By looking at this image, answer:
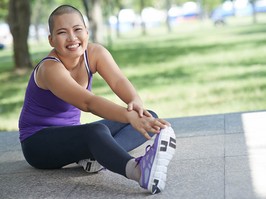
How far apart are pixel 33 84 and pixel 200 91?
7.14m

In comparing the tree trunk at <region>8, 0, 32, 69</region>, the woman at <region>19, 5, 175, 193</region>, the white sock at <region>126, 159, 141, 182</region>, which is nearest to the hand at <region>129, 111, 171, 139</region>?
the woman at <region>19, 5, 175, 193</region>

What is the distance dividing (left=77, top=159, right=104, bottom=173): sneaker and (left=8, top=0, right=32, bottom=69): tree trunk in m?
15.3

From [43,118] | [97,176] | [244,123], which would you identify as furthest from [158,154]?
[244,123]

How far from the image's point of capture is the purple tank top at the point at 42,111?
187 inches

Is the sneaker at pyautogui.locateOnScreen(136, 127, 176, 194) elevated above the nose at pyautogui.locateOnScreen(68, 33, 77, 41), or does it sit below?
below

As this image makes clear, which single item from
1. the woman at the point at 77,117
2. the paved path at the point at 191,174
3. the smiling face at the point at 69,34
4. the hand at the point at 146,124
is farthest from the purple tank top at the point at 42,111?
the hand at the point at 146,124

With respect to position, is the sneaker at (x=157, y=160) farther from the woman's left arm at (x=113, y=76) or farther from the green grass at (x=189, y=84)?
the green grass at (x=189, y=84)

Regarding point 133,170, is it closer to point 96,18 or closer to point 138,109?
point 138,109

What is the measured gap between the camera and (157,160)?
3.94 m

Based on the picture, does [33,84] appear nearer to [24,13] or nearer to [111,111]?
[111,111]

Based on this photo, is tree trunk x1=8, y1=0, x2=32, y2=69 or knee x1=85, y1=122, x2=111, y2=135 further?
tree trunk x1=8, y1=0, x2=32, y2=69

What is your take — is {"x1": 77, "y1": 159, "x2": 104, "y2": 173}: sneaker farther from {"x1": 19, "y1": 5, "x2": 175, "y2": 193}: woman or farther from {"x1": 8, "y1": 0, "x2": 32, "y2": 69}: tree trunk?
{"x1": 8, "y1": 0, "x2": 32, "y2": 69}: tree trunk

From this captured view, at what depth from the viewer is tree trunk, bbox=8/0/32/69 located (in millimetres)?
19578

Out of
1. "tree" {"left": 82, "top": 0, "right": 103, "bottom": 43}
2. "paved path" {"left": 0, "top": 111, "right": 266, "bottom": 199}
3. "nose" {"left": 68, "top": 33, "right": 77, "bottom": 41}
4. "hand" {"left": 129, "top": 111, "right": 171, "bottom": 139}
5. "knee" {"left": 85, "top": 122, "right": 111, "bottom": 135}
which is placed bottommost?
"tree" {"left": 82, "top": 0, "right": 103, "bottom": 43}
